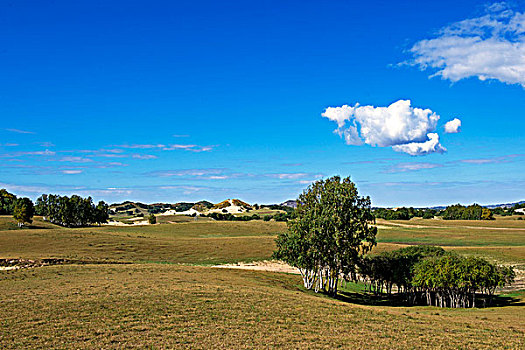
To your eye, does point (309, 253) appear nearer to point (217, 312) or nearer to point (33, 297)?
point (217, 312)

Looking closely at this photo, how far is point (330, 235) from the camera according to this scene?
47.2 metres

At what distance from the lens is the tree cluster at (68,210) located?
144500mm

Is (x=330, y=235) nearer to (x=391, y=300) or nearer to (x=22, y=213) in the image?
(x=391, y=300)

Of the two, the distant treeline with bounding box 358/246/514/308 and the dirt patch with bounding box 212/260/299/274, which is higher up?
the distant treeline with bounding box 358/246/514/308

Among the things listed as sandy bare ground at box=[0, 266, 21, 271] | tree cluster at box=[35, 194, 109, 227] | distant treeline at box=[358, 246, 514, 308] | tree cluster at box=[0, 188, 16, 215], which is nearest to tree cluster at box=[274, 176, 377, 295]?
distant treeline at box=[358, 246, 514, 308]

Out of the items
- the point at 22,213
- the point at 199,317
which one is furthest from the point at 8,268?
the point at 22,213

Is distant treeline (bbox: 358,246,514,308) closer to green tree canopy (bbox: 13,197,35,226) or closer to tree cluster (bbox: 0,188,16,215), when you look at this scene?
green tree canopy (bbox: 13,197,35,226)

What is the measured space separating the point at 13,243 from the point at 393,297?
70119 mm

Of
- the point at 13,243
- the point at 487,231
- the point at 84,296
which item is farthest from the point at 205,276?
the point at 487,231

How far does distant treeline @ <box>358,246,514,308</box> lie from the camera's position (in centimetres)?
4172

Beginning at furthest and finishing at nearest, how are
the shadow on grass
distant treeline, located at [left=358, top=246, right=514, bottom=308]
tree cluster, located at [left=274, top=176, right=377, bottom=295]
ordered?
1. tree cluster, located at [left=274, top=176, right=377, bottom=295]
2. the shadow on grass
3. distant treeline, located at [left=358, top=246, right=514, bottom=308]

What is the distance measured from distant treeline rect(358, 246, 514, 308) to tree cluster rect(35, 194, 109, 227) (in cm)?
12411

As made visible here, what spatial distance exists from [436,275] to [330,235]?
1217cm

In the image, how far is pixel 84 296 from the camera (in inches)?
1192
